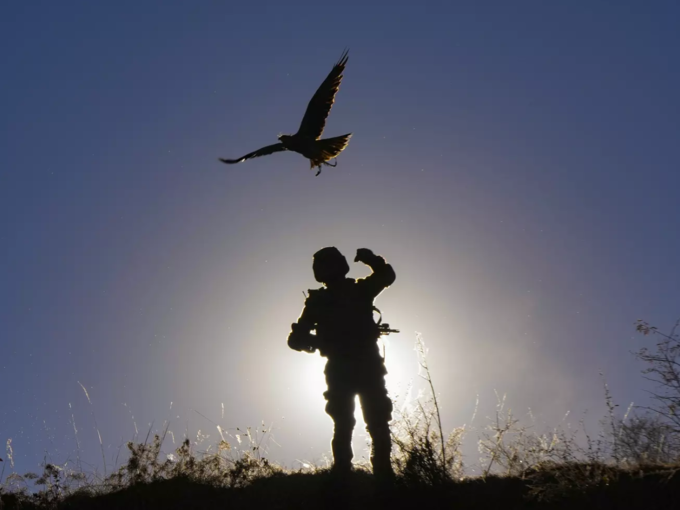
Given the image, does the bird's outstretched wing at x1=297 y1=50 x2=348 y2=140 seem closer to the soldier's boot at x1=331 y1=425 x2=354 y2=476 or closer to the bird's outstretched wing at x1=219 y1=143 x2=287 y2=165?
the bird's outstretched wing at x1=219 y1=143 x2=287 y2=165

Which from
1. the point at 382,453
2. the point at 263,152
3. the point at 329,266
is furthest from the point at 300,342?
the point at 263,152

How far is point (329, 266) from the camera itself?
235 inches

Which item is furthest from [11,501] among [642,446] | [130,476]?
[642,446]

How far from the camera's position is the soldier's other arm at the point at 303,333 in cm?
580

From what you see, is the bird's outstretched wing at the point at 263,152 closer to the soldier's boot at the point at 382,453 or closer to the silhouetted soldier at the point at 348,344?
the silhouetted soldier at the point at 348,344

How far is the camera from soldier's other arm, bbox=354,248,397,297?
19.1 ft

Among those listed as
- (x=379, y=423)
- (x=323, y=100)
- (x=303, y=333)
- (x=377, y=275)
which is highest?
(x=323, y=100)

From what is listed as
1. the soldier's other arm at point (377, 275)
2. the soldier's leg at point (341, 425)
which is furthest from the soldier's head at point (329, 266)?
the soldier's leg at point (341, 425)

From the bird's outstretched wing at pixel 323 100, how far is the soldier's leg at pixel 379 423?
3.67 metres

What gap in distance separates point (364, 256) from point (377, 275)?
253 mm

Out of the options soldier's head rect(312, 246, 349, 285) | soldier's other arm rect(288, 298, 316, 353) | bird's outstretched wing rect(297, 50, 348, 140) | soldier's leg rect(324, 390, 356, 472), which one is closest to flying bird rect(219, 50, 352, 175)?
bird's outstretched wing rect(297, 50, 348, 140)

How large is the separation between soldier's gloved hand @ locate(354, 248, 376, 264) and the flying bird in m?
1.71

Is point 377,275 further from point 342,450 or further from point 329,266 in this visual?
point 342,450

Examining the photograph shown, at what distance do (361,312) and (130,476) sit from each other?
9.09 ft
